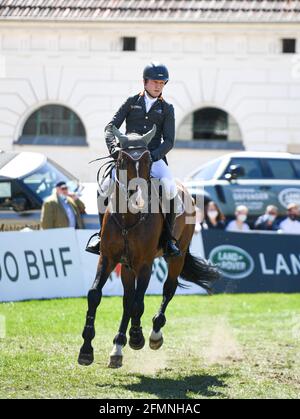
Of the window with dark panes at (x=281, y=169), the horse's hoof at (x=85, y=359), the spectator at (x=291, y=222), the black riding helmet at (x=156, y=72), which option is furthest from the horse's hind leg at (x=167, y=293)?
the window with dark panes at (x=281, y=169)

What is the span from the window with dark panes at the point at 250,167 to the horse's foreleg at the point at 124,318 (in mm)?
11991

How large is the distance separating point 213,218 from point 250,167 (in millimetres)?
2652

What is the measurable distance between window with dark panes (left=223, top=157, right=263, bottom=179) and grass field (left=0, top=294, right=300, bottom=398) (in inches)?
229

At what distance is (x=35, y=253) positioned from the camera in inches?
654

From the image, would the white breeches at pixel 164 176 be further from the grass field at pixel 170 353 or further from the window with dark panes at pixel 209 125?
the window with dark panes at pixel 209 125

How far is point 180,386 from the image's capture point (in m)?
9.68

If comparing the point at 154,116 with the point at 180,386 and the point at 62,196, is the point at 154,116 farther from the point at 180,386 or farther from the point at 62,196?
the point at 62,196

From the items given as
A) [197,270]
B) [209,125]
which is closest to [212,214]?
[197,270]

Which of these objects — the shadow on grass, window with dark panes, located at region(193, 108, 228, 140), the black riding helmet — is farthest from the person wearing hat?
window with dark panes, located at region(193, 108, 228, 140)

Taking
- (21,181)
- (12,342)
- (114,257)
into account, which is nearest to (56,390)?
(114,257)

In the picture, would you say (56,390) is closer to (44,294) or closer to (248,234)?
(44,294)

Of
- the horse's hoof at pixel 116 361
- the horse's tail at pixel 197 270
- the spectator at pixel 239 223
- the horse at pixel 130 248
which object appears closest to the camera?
the horse at pixel 130 248

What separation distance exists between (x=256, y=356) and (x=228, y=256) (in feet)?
22.5

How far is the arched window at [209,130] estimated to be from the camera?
3050cm
